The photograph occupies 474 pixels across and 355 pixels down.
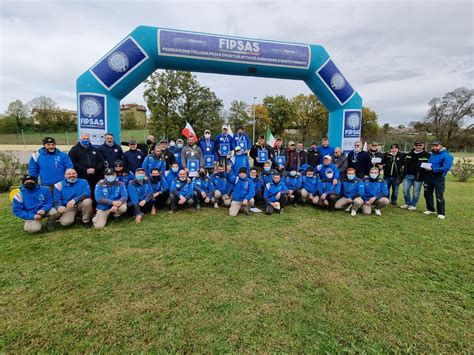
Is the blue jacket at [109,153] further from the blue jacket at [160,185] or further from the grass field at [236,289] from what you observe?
the grass field at [236,289]

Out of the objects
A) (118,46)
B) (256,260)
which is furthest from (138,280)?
(118,46)

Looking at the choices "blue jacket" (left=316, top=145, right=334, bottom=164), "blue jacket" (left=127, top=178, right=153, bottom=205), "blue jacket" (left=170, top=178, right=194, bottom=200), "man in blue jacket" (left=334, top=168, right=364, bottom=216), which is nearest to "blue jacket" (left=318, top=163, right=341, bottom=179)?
"man in blue jacket" (left=334, top=168, right=364, bottom=216)

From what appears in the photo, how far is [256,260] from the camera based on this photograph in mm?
3629

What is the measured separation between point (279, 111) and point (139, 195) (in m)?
41.7

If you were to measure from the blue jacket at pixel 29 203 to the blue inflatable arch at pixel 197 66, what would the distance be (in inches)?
72.1

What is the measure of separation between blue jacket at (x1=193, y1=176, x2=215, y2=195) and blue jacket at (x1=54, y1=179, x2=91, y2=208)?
7.91ft

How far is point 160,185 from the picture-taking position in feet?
20.0

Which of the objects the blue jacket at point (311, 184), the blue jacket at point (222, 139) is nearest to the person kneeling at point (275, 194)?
the blue jacket at point (311, 184)

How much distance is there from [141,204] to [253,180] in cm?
281

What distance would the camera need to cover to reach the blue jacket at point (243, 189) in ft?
19.9

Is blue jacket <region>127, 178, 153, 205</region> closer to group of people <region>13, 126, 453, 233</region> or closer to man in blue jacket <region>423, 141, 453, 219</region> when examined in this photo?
group of people <region>13, 126, 453, 233</region>

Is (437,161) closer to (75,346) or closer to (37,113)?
(75,346)

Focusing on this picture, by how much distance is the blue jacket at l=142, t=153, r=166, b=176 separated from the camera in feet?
20.1

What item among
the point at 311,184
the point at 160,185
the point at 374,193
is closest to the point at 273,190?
the point at 311,184
